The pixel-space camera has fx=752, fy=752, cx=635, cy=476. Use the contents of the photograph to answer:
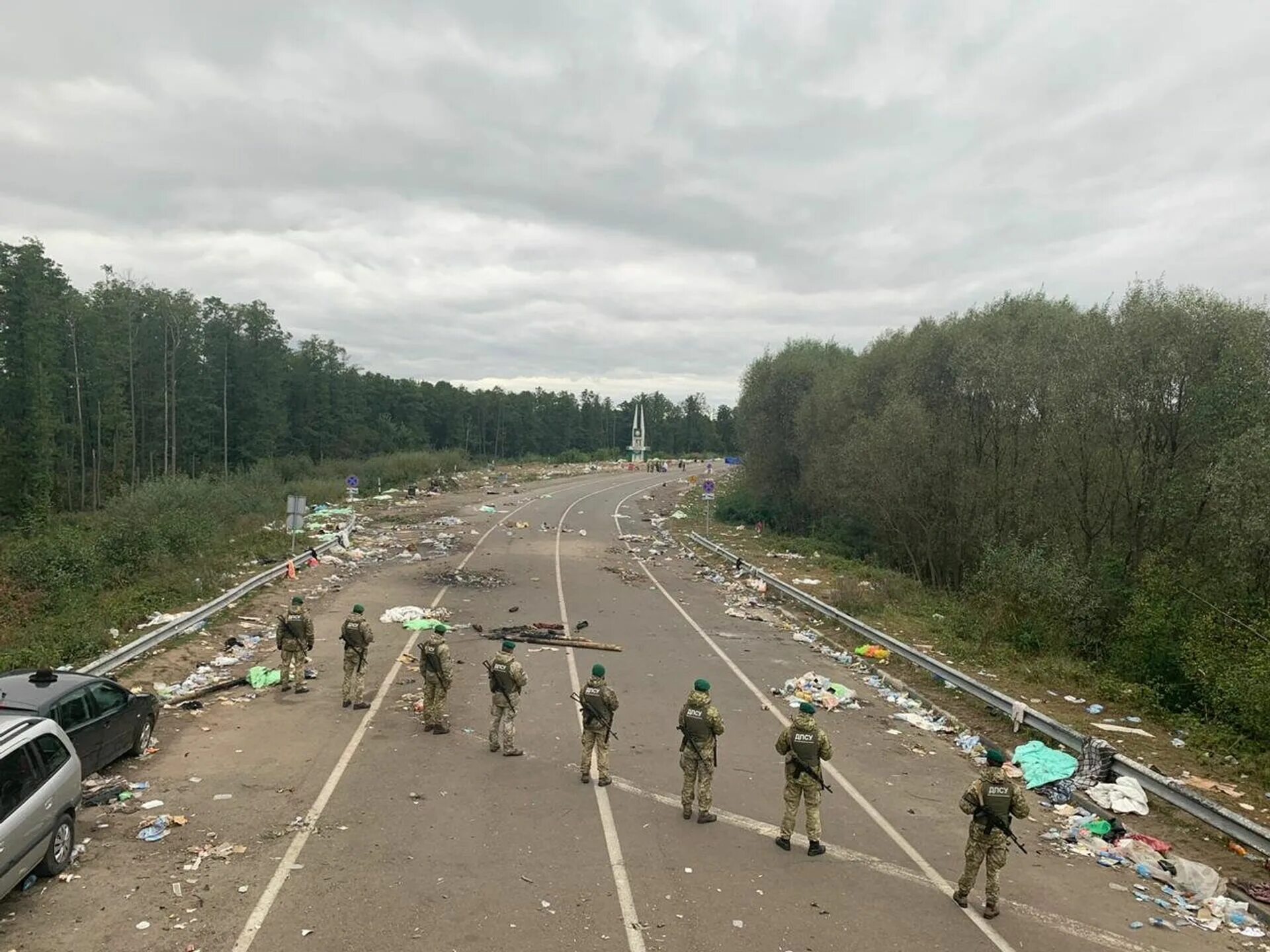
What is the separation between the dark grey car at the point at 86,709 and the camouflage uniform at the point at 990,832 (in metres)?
9.09

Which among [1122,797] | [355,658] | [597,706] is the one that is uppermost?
[597,706]

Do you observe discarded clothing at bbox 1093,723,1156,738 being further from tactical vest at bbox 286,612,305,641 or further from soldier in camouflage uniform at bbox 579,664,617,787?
tactical vest at bbox 286,612,305,641

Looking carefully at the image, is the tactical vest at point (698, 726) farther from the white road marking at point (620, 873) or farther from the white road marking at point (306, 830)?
the white road marking at point (306, 830)

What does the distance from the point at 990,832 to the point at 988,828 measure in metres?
0.05

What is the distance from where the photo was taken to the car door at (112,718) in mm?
8938

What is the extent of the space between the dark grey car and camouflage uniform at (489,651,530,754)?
4.50 metres

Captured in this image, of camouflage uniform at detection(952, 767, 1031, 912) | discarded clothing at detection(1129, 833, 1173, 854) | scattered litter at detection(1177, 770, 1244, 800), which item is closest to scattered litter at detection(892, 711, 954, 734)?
scattered litter at detection(1177, 770, 1244, 800)

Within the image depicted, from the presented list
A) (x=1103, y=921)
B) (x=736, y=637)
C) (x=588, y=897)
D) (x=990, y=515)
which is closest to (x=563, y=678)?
(x=736, y=637)

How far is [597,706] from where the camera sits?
9133 millimetres

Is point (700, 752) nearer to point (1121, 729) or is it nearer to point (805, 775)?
point (805, 775)

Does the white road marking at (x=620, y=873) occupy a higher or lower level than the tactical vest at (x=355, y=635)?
lower

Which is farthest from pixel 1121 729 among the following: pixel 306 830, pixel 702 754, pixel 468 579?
pixel 468 579

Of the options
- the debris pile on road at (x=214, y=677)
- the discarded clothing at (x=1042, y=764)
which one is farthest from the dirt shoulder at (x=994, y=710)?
the debris pile on road at (x=214, y=677)

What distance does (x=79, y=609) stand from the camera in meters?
16.7
